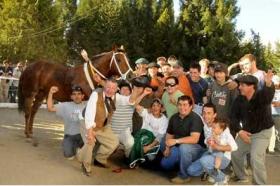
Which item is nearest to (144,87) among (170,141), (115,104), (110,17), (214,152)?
(115,104)

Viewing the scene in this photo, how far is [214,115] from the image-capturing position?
666 cm

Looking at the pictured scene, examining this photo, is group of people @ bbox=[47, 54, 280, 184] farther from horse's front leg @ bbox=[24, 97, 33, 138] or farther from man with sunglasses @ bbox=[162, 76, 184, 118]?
horse's front leg @ bbox=[24, 97, 33, 138]

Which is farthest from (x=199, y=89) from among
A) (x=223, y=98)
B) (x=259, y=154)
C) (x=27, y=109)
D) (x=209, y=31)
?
(x=209, y=31)

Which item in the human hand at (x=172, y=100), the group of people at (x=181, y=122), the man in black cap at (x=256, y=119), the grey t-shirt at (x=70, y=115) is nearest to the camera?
the man in black cap at (x=256, y=119)

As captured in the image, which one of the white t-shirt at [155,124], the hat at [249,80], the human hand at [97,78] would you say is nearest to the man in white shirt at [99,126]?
the white t-shirt at [155,124]

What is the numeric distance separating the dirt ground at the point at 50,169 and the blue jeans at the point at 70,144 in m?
0.15

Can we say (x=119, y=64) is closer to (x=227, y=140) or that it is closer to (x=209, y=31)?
(x=227, y=140)

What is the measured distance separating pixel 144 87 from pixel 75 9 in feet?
119

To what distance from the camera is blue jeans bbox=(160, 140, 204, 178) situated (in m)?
6.84

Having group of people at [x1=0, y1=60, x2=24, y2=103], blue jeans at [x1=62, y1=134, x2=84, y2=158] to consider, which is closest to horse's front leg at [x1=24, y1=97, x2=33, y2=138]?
blue jeans at [x1=62, y1=134, x2=84, y2=158]

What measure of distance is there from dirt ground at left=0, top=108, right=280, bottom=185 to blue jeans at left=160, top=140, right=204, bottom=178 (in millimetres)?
253

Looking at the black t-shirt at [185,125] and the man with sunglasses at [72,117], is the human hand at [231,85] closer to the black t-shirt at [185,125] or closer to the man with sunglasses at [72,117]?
the black t-shirt at [185,125]

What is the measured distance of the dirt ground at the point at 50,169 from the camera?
6.61 metres

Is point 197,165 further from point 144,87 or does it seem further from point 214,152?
point 144,87
